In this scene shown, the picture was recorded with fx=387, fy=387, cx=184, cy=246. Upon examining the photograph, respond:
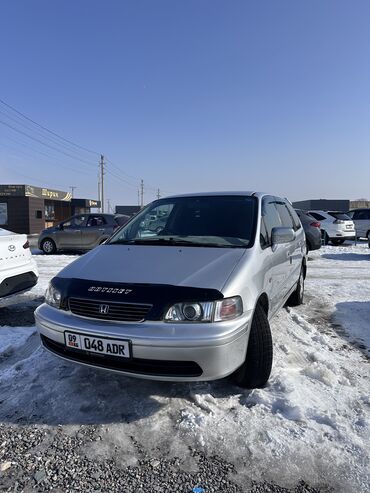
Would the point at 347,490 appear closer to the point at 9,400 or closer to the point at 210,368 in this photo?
the point at 210,368

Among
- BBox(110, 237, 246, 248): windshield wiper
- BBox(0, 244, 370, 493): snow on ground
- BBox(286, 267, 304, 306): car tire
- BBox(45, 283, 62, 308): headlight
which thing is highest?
BBox(110, 237, 246, 248): windshield wiper

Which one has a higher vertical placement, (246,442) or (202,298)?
(202,298)

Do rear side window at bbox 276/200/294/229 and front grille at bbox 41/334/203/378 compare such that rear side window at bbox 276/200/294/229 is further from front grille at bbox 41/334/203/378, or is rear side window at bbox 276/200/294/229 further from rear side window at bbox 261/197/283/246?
front grille at bbox 41/334/203/378

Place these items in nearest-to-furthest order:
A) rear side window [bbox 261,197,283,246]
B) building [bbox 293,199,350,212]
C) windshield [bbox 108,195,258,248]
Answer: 1. windshield [bbox 108,195,258,248]
2. rear side window [bbox 261,197,283,246]
3. building [bbox 293,199,350,212]

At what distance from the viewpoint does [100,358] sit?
9.34 feet

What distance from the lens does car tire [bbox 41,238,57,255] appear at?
1446 cm

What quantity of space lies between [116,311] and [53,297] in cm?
74

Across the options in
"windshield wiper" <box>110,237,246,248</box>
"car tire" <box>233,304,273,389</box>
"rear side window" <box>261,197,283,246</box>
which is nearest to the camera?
"car tire" <box>233,304,273,389</box>

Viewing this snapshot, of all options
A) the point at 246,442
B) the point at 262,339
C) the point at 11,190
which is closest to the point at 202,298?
the point at 262,339

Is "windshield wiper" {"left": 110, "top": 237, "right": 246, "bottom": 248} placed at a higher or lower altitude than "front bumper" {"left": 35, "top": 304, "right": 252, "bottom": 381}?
higher

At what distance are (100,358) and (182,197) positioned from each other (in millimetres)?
2368

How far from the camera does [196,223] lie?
4.10m

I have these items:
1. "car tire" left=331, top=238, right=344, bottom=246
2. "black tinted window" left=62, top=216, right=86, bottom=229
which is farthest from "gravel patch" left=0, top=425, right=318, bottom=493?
"car tire" left=331, top=238, right=344, bottom=246

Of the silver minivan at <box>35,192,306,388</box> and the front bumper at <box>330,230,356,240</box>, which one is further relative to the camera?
the front bumper at <box>330,230,356,240</box>
